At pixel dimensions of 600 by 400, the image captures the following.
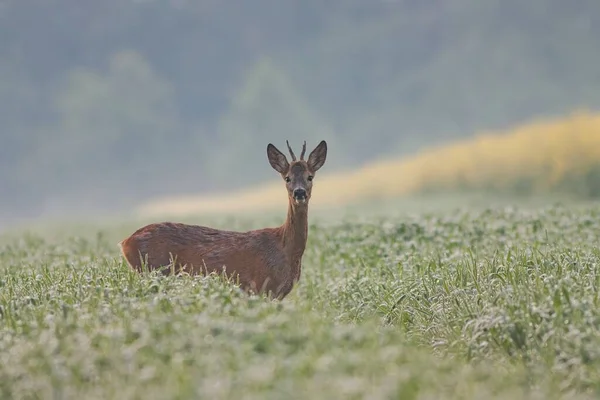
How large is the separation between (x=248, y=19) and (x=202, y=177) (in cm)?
1006

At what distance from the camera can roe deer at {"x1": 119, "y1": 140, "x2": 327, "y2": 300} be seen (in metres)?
9.22

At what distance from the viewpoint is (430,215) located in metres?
17.6

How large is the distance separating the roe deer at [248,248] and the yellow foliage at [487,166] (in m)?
19.9

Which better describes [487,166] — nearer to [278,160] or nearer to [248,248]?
[278,160]

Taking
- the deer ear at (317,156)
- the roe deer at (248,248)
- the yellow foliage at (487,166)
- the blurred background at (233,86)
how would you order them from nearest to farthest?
the roe deer at (248,248) < the deer ear at (317,156) < the yellow foliage at (487,166) < the blurred background at (233,86)

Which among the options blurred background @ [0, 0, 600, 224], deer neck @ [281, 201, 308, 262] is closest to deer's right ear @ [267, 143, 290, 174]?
deer neck @ [281, 201, 308, 262]

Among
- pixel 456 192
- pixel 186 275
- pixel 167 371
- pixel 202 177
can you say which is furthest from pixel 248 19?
pixel 167 371

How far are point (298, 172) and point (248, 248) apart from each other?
93cm

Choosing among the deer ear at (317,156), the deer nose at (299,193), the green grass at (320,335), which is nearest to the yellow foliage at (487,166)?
the green grass at (320,335)

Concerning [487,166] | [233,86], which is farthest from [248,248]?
[233,86]

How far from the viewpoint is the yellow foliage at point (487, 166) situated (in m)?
28.4

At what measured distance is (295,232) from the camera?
9352 mm

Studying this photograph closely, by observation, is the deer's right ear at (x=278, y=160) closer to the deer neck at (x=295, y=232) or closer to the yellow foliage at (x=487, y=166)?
the deer neck at (x=295, y=232)

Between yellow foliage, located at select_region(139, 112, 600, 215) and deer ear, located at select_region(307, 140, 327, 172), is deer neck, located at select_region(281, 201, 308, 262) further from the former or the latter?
yellow foliage, located at select_region(139, 112, 600, 215)
